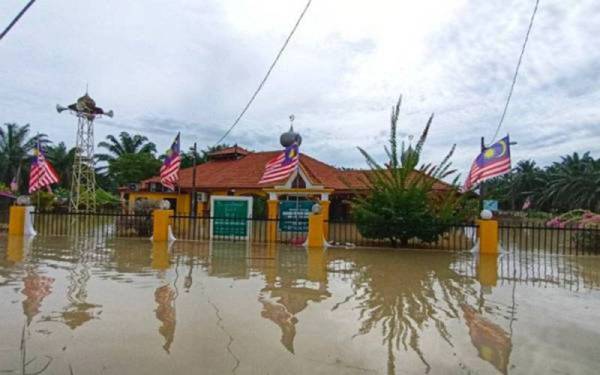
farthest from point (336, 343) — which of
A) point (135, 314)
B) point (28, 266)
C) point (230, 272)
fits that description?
point (28, 266)

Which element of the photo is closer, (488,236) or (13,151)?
(488,236)

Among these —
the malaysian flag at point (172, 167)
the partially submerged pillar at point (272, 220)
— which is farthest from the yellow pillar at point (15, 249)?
the partially submerged pillar at point (272, 220)

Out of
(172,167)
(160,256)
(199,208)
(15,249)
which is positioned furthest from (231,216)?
(199,208)

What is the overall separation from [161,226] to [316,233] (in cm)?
492

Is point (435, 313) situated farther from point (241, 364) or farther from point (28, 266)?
point (28, 266)

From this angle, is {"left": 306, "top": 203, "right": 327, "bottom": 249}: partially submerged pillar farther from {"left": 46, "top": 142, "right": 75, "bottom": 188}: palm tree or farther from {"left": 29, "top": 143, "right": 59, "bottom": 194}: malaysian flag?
{"left": 46, "top": 142, "right": 75, "bottom": 188}: palm tree

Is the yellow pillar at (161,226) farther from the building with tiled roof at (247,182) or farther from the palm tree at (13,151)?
the palm tree at (13,151)

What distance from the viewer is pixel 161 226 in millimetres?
14547

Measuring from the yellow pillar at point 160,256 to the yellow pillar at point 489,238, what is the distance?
893 cm

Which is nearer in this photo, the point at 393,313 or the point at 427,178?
the point at 393,313

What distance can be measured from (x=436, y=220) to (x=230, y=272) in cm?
731

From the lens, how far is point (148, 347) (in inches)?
179

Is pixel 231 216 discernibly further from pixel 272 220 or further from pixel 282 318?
pixel 282 318

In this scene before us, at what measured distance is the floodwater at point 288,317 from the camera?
4.29 meters
